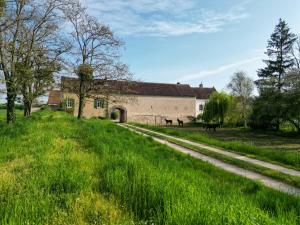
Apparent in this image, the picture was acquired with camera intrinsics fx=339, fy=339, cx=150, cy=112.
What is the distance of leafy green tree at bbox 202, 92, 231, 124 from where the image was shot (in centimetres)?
5672

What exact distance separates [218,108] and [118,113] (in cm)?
1900

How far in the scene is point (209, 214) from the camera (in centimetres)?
424

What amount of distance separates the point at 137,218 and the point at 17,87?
67.7 ft

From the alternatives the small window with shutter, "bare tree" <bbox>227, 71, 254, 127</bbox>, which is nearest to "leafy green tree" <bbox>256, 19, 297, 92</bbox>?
"bare tree" <bbox>227, 71, 254, 127</bbox>

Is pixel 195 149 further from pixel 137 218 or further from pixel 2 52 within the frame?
pixel 2 52

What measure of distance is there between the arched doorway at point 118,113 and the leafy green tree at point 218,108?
1500 cm

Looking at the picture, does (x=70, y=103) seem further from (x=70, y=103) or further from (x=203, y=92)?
(x=203, y=92)

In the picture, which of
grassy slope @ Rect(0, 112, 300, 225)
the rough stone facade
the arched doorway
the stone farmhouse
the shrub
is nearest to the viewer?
grassy slope @ Rect(0, 112, 300, 225)

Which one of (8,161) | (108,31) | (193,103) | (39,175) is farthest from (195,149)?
(193,103)

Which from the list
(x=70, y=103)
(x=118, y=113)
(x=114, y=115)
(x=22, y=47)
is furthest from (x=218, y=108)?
(x=22, y=47)

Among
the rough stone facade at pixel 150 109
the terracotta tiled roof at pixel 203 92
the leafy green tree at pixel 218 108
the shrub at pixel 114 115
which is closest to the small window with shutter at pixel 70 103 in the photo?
the rough stone facade at pixel 150 109

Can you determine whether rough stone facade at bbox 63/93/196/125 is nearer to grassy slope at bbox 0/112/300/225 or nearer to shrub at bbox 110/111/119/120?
shrub at bbox 110/111/119/120

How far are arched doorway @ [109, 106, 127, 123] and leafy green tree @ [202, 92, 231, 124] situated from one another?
14995mm

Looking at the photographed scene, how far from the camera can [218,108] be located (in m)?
57.0
